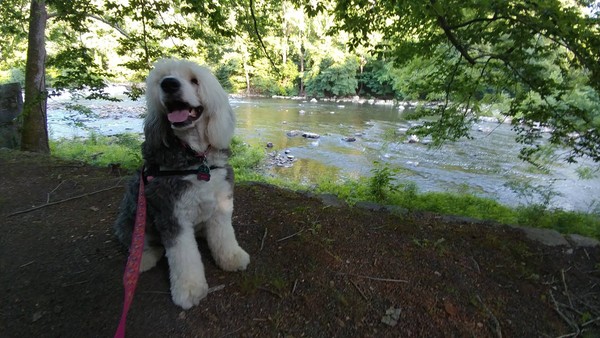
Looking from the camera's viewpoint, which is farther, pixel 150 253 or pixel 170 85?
pixel 150 253

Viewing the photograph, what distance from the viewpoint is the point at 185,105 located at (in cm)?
215

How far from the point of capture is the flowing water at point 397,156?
996 cm

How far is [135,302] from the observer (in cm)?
216

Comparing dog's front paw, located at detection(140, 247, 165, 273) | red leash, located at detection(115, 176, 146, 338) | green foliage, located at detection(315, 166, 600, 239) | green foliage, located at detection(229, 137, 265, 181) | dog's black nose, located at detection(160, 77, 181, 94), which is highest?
dog's black nose, located at detection(160, 77, 181, 94)

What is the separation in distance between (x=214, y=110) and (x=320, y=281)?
60.3 inches

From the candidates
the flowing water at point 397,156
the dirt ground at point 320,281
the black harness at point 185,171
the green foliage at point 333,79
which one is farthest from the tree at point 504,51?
the green foliage at point 333,79

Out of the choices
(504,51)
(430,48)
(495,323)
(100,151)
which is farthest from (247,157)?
(495,323)

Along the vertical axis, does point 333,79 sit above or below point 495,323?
above

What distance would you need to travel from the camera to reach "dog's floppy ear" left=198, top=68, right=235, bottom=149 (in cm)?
223

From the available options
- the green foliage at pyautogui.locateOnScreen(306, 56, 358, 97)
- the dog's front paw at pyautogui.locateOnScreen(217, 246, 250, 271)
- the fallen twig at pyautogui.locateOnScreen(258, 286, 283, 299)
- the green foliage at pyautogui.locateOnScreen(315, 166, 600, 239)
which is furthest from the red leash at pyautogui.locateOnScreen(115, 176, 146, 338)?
the green foliage at pyautogui.locateOnScreen(306, 56, 358, 97)

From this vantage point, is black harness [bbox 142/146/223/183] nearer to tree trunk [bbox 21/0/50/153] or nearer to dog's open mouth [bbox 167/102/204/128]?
dog's open mouth [bbox 167/102/204/128]

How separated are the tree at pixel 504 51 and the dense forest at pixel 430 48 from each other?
0.05 feet

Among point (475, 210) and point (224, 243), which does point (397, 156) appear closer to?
point (475, 210)

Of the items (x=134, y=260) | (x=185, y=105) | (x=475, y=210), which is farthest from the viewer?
(x=475, y=210)
